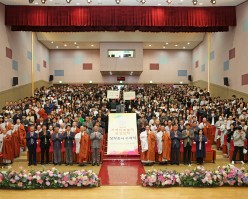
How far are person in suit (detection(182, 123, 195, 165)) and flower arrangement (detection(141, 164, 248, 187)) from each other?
3.46 metres

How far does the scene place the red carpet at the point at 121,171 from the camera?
10.1 metres

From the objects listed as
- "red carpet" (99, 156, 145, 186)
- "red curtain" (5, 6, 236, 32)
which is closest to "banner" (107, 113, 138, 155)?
"red carpet" (99, 156, 145, 186)

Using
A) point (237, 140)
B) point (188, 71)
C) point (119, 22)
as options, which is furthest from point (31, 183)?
point (188, 71)

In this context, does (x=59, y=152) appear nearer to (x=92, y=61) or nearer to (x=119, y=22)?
(x=119, y=22)

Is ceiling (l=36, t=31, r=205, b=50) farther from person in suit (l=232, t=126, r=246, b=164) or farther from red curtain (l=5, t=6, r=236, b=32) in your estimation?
person in suit (l=232, t=126, r=246, b=164)

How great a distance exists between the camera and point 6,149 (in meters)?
12.5

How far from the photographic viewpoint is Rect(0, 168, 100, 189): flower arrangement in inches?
351

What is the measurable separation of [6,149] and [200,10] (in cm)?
1275

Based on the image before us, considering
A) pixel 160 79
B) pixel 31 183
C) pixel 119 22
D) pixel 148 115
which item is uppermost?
pixel 119 22

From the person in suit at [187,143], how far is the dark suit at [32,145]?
5242 mm

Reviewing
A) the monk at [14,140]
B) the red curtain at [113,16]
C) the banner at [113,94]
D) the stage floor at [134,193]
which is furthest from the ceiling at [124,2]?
the stage floor at [134,193]

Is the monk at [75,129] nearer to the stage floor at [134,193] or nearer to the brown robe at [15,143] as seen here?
the brown robe at [15,143]

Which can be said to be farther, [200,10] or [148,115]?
[200,10]

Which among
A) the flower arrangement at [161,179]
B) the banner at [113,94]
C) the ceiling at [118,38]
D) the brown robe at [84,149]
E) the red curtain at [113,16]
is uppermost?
the ceiling at [118,38]
